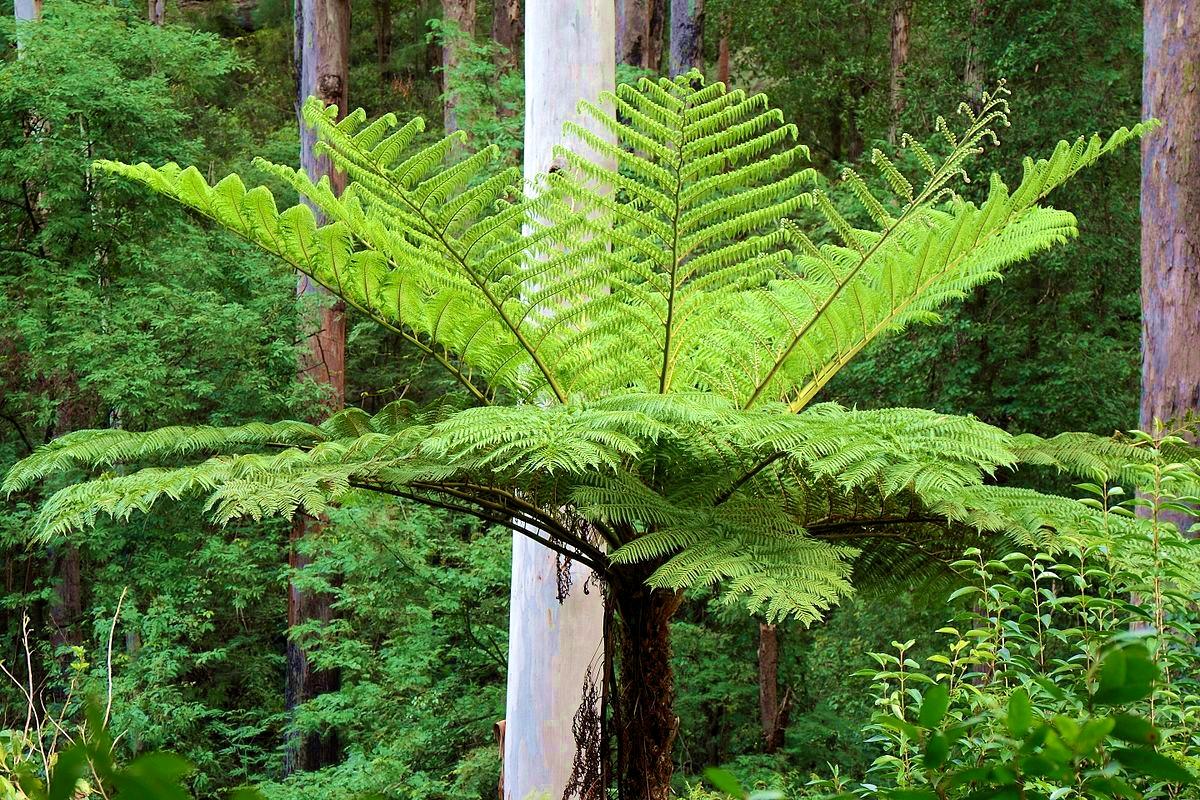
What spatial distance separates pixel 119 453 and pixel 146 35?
7659 mm

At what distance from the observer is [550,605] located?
12.4 ft

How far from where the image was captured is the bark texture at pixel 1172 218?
6.30 meters

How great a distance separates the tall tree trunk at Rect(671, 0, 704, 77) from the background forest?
2.52 metres

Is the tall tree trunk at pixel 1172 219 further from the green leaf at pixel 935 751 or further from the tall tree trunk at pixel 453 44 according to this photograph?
the green leaf at pixel 935 751

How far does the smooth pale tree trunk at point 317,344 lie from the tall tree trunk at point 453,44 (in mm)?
885

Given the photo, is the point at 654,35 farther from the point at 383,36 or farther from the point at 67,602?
the point at 67,602

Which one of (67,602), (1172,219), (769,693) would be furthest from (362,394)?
(1172,219)

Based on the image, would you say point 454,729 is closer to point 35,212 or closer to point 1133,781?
point 35,212

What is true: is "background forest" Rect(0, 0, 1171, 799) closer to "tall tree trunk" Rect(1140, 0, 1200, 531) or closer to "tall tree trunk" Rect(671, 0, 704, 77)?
"tall tree trunk" Rect(1140, 0, 1200, 531)

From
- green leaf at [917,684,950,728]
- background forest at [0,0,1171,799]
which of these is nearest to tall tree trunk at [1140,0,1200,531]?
background forest at [0,0,1171,799]

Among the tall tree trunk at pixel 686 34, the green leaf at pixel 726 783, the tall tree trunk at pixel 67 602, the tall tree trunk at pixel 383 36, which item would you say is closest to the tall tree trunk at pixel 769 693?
the tall tree trunk at pixel 67 602

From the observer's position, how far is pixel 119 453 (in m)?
2.43

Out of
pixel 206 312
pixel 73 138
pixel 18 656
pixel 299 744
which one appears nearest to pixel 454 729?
pixel 299 744

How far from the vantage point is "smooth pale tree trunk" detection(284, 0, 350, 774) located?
9.01 m
